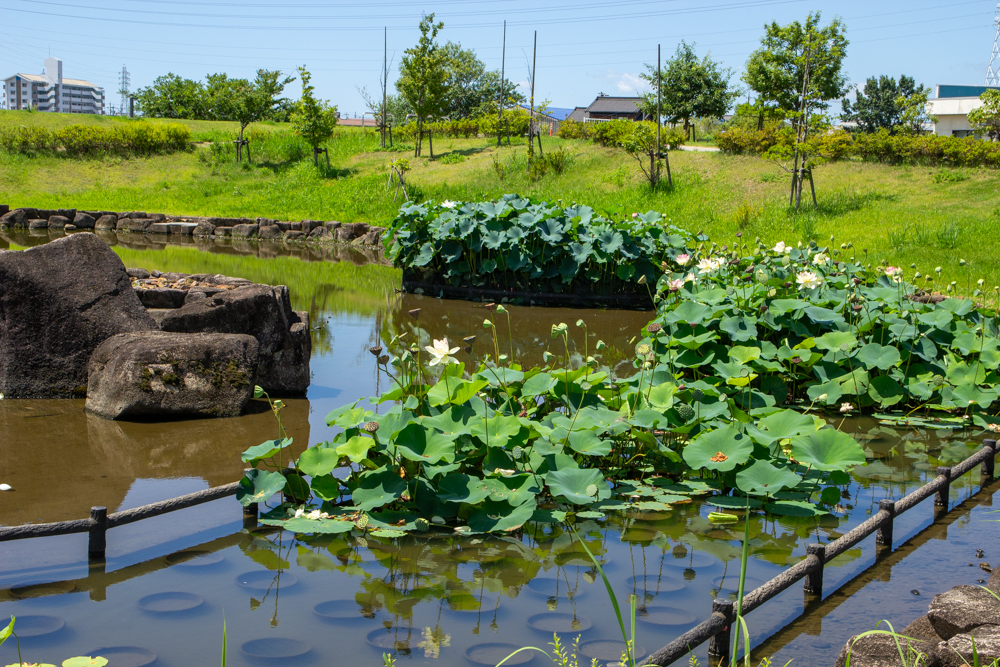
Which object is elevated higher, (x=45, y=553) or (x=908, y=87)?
(x=908, y=87)

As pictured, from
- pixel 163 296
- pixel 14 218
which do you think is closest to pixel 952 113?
pixel 14 218

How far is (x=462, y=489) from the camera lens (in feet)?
9.99

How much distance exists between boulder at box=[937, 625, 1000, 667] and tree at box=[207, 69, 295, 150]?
26474 millimetres

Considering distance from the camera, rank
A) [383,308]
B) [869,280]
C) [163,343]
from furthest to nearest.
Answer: [383,308] → [869,280] → [163,343]

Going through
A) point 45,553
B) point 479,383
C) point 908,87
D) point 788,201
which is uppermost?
point 908,87

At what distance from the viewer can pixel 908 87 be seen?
48344 millimetres

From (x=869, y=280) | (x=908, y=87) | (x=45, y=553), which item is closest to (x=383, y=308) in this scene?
(x=869, y=280)

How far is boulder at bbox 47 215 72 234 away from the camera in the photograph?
60.8ft

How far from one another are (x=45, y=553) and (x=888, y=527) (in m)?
3.26

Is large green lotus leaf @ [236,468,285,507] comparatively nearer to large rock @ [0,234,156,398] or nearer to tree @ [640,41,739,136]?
large rock @ [0,234,156,398]

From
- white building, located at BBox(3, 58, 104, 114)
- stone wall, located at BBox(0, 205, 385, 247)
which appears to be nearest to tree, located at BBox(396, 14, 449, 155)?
stone wall, located at BBox(0, 205, 385, 247)

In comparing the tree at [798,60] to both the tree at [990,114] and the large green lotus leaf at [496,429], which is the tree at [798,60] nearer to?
the tree at [990,114]

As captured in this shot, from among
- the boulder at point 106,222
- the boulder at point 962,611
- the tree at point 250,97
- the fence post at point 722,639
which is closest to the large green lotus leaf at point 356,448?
the fence post at point 722,639

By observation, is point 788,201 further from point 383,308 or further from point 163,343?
point 163,343
